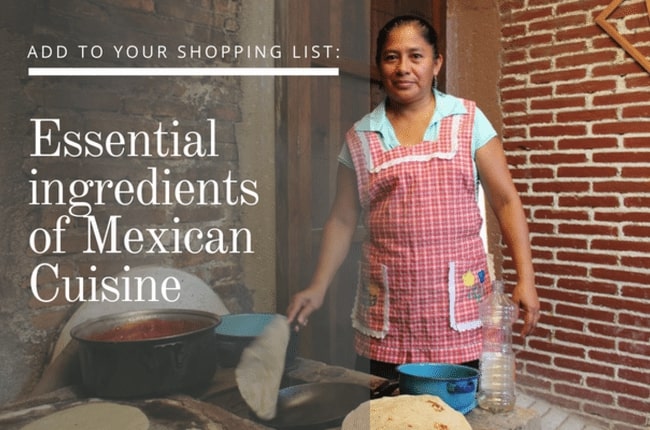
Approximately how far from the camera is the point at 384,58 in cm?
177

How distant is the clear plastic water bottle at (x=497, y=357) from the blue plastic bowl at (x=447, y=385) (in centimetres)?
6

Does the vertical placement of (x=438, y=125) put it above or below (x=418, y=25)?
below

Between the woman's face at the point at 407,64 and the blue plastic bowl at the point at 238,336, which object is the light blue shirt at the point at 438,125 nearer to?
the woman's face at the point at 407,64

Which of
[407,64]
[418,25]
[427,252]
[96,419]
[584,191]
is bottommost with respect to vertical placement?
[96,419]

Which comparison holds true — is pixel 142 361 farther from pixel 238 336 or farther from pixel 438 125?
pixel 438 125

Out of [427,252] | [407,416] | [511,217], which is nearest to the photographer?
[407,416]

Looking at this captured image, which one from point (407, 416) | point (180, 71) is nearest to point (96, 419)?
point (407, 416)

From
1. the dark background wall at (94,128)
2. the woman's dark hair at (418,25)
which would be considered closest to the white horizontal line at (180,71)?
the dark background wall at (94,128)

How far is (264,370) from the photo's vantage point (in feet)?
4.47

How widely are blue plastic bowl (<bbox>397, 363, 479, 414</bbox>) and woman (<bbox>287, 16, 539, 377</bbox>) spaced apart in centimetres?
37

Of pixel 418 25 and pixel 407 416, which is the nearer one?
pixel 407 416

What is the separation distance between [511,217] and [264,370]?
93 centimetres

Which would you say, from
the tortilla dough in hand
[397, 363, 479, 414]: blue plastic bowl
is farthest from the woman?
[397, 363, 479, 414]: blue plastic bowl

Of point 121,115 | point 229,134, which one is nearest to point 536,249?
point 229,134
